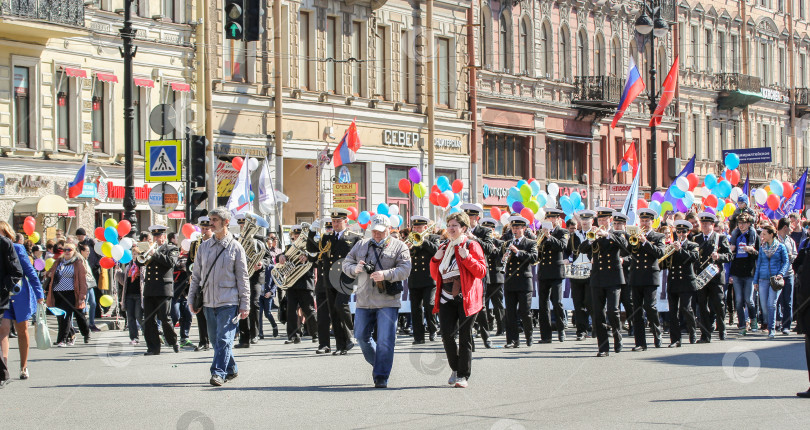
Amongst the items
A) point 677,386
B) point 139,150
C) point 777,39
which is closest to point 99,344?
point 677,386

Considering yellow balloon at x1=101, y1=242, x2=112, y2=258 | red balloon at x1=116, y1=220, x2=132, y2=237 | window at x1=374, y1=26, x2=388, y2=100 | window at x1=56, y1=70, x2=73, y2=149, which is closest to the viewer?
yellow balloon at x1=101, y1=242, x2=112, y2=258

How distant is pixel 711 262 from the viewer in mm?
17250

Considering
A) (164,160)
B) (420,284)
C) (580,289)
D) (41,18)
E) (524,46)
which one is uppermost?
(524,46)

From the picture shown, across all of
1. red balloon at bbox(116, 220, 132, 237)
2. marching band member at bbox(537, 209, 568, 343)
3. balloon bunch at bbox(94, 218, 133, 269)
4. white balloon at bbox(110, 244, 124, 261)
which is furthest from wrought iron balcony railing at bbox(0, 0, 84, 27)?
marching band member at bbox(537, 209, 568, 343)

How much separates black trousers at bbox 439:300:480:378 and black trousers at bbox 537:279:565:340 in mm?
4897

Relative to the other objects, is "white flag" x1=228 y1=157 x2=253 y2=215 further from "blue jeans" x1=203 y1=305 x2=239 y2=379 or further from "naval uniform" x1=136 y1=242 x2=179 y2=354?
"blue jeans" x1=203 y1=305 x2=239 y2=379

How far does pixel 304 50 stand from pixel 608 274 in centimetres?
1970

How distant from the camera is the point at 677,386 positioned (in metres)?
11.8

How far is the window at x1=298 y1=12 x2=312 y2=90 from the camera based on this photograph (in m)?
33.2

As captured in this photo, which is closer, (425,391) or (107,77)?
(425,391)

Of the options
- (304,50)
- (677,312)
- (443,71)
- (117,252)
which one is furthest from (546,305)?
(443,71)

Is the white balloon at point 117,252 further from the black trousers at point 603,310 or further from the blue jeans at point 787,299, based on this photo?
the blue jeans at point 787,299

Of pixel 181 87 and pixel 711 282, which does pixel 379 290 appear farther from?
pixel 181 87

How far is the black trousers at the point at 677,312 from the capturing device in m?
16.1
